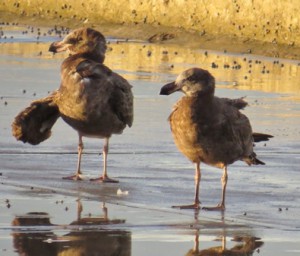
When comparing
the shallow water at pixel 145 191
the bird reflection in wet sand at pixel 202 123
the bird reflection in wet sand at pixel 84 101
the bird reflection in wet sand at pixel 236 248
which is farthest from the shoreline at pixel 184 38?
the bird reflection in wet sand at pixel 236 248

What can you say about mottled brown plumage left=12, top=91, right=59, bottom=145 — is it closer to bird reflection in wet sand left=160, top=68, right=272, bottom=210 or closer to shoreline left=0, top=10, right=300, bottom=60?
bird reflection in wet sand left=160, top=68, right=272, bottom=210

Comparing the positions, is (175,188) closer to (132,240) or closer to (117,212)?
(117,212)

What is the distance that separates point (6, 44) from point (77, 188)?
1710cm

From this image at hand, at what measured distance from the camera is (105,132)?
1432cm

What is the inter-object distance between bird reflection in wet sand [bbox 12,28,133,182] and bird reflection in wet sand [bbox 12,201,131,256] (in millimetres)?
2417

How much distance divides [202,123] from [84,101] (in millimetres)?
2062

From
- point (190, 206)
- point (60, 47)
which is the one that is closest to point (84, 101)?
point (60, 47)

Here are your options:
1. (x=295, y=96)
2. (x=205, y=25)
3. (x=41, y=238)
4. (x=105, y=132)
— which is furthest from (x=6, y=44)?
(x=41, y=238)

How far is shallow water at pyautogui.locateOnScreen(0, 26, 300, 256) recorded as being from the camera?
10453 mm

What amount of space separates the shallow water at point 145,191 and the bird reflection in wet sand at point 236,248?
2 cm

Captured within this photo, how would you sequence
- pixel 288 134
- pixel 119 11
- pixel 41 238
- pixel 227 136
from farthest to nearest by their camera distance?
pixel 119 11
pixel 288 134
pixel 227 136
pixel 41 238

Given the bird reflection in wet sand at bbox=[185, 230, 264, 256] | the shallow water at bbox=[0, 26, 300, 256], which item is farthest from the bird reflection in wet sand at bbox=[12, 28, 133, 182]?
the bird reflection in wet sand at bbox=[185, 230, 264, 256]

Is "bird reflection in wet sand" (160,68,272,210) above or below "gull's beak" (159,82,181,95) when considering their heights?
below

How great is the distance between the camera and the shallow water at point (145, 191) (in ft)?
34.3
